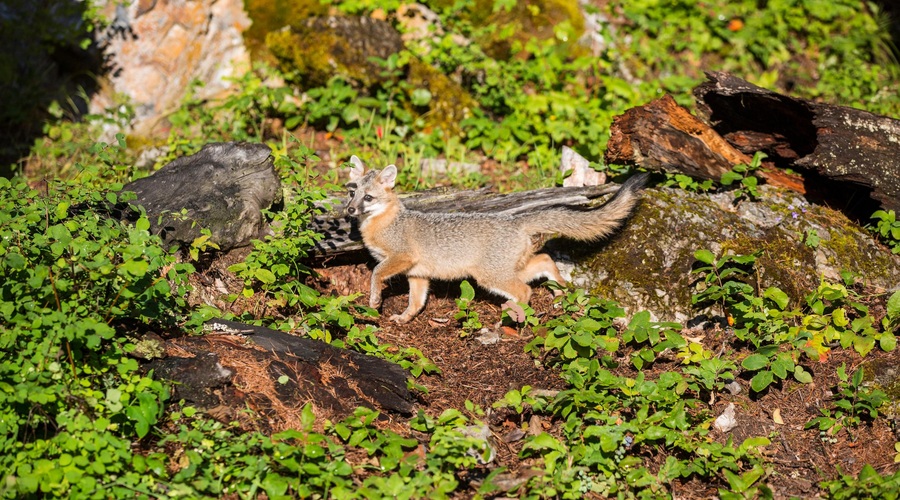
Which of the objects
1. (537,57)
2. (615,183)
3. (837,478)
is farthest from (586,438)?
(537,57)

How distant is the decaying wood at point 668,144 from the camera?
21.7 ft

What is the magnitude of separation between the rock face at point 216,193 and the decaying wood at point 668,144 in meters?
3.19

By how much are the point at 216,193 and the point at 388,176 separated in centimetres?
159

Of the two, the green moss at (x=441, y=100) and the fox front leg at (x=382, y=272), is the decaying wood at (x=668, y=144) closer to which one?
the fox front leg at (x=382, y=272)

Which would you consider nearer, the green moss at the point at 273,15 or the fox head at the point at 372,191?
the fox head at the point at 372,191

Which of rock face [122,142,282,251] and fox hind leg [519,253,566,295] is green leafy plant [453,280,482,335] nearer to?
fox hind leg [519,253,566,295]

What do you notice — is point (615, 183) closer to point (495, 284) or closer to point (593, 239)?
point (593, 239)

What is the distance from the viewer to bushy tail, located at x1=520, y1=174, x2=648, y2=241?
6289mm

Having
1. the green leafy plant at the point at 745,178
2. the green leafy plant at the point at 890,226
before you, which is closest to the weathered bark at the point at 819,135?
the green leafy plant at the point at 890,226

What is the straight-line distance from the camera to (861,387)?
5414 mm

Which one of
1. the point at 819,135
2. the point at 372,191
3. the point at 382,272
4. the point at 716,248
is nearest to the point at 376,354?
the point at 382,272

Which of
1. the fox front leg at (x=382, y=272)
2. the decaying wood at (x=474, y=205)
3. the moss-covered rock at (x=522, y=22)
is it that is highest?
the moss-covered rock at (x=522, y=22)

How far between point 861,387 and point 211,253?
531 cm

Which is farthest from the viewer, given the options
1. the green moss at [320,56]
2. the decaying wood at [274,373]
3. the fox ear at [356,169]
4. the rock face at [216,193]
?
the green moss at [320,56]
